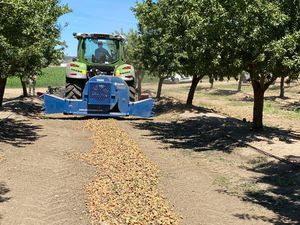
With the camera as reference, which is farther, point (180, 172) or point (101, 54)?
point (101, 54)

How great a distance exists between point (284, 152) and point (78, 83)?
31.6ft

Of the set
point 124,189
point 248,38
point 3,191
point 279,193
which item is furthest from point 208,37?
point 3,191

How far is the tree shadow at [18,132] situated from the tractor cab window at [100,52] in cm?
397

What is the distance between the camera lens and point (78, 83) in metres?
18.7

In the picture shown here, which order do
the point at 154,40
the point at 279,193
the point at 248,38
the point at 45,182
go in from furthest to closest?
the point at 154,40
the point at 248,38
the point at 279,193
the point at 45,182

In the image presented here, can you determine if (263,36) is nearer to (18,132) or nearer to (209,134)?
(209,134)

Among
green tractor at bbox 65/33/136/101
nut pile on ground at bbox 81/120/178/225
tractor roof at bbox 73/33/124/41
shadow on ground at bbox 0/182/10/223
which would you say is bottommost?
shadow on ground at bbox 0/182/10/223

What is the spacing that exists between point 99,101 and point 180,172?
840 cm

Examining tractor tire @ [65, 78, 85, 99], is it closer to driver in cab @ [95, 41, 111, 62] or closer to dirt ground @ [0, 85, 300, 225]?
driver in cab @ [95, 41, 111, 62]

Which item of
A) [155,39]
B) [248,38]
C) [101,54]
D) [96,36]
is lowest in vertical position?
[101,54]

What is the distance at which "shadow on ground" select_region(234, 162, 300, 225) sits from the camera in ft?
23.6

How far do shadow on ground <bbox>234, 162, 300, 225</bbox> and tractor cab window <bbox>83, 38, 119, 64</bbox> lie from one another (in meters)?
9.98

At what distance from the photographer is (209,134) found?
50.3ft

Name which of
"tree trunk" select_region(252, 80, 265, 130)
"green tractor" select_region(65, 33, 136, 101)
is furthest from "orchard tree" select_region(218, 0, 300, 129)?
"green tractor" select_region(65, 33, 136, 101)
